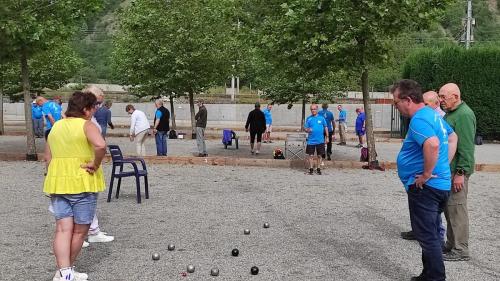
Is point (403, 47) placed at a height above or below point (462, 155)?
above

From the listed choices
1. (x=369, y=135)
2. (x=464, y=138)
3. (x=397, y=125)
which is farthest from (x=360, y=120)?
(x=464, y=138)

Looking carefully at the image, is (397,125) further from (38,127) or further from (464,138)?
(464,138)

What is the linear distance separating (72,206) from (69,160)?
0.42m

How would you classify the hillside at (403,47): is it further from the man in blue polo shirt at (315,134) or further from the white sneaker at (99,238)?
the white sneaker at (99,238)

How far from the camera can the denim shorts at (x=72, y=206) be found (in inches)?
203

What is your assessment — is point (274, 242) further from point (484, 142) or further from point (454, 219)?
point (484, 142)

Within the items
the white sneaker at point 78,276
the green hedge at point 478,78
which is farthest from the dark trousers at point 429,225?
the green hedge at point 478,78

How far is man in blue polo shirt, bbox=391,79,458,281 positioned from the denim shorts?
2904 mm

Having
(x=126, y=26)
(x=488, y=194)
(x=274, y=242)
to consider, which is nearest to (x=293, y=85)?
(x=126, y=26)

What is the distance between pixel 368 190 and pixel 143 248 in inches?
225

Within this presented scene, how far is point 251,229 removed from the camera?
25.1 ft

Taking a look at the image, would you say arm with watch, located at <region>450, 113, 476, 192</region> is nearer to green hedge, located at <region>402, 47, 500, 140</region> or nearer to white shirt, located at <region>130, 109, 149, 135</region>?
white shirt, located at <region>130, 109, 149, 135</region>

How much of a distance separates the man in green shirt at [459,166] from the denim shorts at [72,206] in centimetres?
373

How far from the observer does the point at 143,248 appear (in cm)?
663
